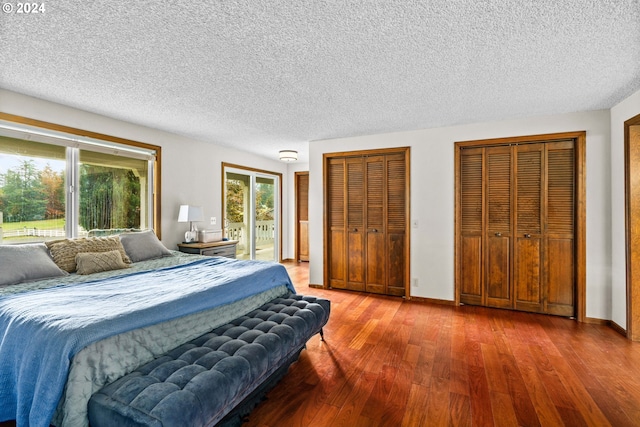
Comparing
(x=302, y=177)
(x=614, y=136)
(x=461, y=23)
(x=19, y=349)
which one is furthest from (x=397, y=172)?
(x=19, y=349)

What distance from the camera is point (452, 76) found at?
2.53 metres

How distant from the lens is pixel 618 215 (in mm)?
3164

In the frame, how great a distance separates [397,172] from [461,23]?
2687 mm

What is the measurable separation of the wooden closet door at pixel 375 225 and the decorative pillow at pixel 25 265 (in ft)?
11.9

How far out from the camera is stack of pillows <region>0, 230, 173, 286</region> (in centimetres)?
238

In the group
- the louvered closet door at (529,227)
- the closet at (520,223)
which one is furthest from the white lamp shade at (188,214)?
the louvered closet door at (529,227)

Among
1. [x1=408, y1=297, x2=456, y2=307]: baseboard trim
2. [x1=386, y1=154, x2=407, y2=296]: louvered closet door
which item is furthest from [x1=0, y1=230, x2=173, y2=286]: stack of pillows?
[x1=408, y1=297, x2=456, y2=307]: baseboard trim

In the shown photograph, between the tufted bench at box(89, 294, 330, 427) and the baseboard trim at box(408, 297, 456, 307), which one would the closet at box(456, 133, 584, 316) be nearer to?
the baseboard trim at box(408, 297, 456, 307)

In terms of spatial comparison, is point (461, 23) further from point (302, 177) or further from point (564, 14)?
point (302, 177)

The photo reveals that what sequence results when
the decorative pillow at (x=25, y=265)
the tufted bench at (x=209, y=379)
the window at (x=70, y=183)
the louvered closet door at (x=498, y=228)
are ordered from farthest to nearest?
the louvered closet door at (x=498, y=228) → the window at (x=70, y=183) → the decorative pillow at (x=25, y=265) → the tufted bench at (x=209, y=379)

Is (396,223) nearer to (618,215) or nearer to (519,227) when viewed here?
(519,227)

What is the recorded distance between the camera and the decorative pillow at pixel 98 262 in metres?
2.71

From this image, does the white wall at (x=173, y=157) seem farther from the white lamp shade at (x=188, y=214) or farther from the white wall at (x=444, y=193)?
the white wall at (x=444, y=193)

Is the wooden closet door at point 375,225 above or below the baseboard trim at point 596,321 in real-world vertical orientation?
above
